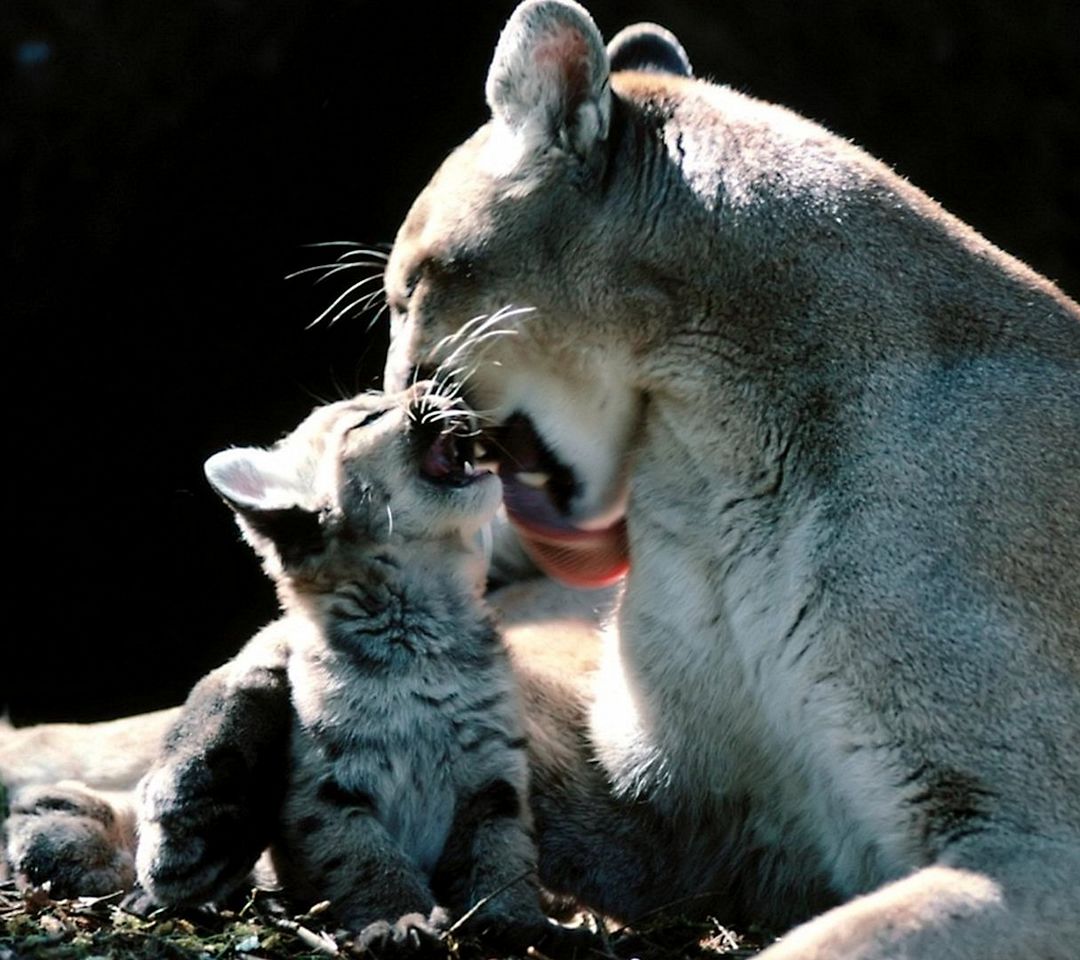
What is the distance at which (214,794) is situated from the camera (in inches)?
233

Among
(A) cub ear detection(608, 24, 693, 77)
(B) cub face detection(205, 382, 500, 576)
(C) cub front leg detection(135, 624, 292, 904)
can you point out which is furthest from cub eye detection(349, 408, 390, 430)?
(A) cub ear detection(608, 24, 693, 77)

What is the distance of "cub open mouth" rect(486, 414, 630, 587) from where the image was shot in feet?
21.3

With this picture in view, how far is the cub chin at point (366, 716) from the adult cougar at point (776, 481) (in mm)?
426

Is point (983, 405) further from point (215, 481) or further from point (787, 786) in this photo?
point (215, 481)

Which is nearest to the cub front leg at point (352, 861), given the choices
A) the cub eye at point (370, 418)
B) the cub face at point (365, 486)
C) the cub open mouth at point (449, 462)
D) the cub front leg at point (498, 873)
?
the cub front leg at point (498, 873)

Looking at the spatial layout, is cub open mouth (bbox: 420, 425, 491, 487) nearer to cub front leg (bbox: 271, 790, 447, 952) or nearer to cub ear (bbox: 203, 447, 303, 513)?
cub ear (bbox: 203, 447, 303, 513)

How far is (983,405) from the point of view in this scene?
19.1 feet

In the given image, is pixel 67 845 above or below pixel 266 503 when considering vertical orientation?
below

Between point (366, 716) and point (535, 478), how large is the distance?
110cm

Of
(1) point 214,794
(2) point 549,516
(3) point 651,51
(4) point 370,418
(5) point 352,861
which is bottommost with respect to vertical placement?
(5) point 352,861

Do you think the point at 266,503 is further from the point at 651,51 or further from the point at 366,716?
the point at 651,51

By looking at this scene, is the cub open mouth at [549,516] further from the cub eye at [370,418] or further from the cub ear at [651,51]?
the cub ear at [651,51]

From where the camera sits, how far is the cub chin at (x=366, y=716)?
5773 millimetres

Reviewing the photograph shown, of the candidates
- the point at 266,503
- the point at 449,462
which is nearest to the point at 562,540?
the point at 449,462
